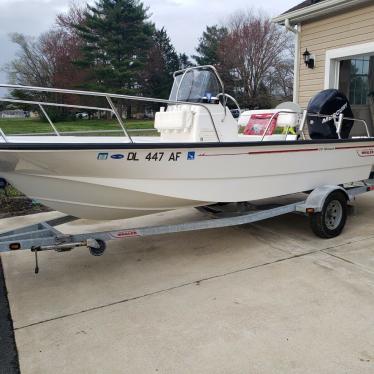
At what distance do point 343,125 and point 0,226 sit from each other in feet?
15.1

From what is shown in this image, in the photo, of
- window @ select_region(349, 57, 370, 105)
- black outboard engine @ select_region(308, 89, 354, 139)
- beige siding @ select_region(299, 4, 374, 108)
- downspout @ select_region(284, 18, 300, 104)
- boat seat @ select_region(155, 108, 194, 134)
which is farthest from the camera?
window @ select_region(349, 57, 370, 105)

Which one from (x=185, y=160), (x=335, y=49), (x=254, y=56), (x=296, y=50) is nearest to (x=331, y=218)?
(x=185, y=160)

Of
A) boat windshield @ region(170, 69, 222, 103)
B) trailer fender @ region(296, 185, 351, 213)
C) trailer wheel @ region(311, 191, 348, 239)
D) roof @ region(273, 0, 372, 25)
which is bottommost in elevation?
trailer wheel @ region(311, 191, 348, 239)

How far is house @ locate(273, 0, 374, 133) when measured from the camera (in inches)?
317

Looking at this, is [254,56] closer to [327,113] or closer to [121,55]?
[121,55]

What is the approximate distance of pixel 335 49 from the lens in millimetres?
8602

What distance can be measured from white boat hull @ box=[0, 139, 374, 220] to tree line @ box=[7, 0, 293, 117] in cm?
2309

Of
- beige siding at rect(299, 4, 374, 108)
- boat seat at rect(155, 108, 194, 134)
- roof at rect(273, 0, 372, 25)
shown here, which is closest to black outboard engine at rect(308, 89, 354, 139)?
boat seat at rect(155, 108, 194, 134)

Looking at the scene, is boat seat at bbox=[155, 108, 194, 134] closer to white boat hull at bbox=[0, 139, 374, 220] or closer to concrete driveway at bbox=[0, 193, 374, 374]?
white boat hull at bbox=[0, 139, 374, 220]

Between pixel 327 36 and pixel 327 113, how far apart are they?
444 cm

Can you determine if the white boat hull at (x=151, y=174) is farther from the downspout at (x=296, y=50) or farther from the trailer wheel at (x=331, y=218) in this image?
the downspout at (x=296, y=50)

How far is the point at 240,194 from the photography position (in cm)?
422

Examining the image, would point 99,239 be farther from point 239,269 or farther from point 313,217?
point 313,217

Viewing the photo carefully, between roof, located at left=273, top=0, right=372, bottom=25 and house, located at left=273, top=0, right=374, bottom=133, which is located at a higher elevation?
roof, located at left=273, top=0, right=372, bottom=25
